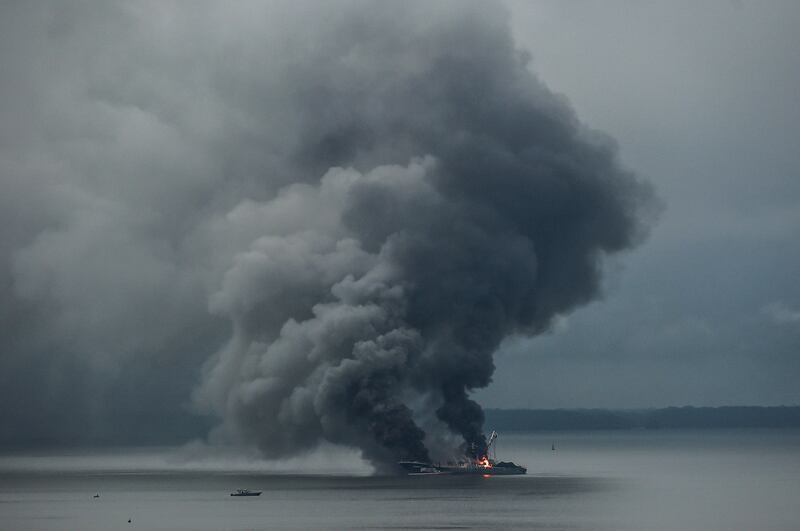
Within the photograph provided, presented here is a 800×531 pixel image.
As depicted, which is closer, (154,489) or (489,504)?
(489,504)

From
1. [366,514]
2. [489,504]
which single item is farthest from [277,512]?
[489,504]

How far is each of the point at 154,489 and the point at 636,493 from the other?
68.9 metres

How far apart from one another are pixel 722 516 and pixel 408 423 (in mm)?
60000

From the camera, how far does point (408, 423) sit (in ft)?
641

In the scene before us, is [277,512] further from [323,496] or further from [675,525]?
[675,525]

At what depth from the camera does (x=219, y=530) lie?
135 m

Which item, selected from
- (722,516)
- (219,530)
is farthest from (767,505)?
(219,530)

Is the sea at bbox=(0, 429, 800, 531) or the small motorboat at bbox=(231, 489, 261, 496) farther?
the small motorboat at bbox=(231, 489, 261, 496)

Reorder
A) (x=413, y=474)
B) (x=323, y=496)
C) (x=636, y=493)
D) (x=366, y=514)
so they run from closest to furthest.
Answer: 1. (x=366, y=514)
2. (x=323, y=496)
3. (x=636, y=493)
4. (x=413, y=474)

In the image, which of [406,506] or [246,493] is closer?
[406,506]

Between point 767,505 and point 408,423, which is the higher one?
point 408,423

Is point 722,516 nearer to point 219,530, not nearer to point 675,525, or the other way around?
point 675,525

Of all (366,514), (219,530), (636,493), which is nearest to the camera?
(219,530)

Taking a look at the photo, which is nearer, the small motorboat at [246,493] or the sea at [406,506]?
the sea at [406,506]
